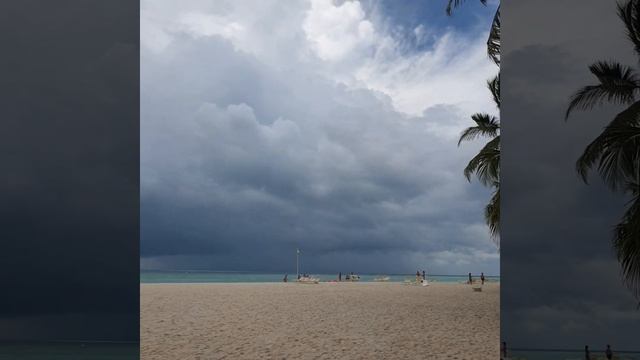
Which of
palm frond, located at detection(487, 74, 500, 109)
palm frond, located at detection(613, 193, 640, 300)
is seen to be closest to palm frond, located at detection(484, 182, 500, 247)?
palm frond, located at detection(487, 74, 500, 109)

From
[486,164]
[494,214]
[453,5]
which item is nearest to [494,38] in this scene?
[453,5]

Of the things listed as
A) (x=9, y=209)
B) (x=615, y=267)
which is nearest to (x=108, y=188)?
(x=9, y=209)

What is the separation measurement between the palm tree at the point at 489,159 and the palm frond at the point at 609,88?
392 centimetres

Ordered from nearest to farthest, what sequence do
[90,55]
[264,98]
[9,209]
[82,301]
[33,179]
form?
[90,55] < [33,179] < [9,209] < [82,301] < [264,98]

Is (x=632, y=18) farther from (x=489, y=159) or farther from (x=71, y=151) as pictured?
(x=71, y=151)

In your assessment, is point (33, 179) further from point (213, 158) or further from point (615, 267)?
point (213, 158)

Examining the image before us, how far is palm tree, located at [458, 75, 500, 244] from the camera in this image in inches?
354

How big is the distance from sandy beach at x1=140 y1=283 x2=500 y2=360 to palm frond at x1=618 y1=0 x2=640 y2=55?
13.5ft

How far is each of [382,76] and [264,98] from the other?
772 centimetres

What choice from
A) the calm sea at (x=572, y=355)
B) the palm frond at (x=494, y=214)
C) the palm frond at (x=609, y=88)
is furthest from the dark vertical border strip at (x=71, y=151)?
the palm frond at (x=494, y=214)

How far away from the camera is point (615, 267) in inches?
209

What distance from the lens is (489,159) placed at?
8.98 m

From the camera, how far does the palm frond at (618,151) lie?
178 inches

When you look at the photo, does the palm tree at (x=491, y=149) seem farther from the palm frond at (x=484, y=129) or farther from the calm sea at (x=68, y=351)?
the calm sea at (x=68, y=351)
